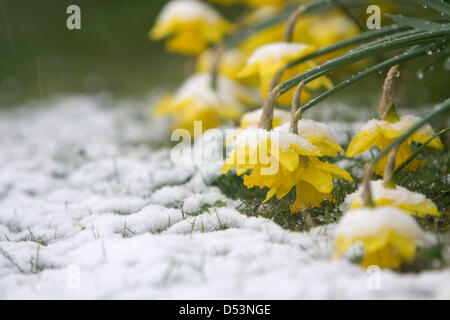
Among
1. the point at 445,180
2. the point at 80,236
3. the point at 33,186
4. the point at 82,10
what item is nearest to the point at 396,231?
the point at 445,180

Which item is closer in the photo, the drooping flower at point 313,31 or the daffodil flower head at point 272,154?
the daffodil flower head at point 272,154

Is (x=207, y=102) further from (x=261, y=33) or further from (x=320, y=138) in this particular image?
(x=320, y=138)

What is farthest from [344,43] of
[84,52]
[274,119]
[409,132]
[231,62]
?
[84,52]

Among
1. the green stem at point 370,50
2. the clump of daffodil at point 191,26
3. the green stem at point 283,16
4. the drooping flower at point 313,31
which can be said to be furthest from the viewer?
the drooping flower at point 313,31

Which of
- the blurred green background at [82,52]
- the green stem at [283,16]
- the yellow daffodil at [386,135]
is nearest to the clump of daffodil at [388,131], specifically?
the yellow daffodil at [386,135]

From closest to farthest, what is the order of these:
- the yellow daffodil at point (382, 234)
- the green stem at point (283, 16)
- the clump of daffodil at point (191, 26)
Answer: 1. the yellow daffodil at point (382, 234)
2. the green stem at point (283, 16)
3. the clump of daffodil at point (191, 26)

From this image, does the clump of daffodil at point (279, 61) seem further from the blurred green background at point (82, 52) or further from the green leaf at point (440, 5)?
the blurred green background at point (82, 52)
